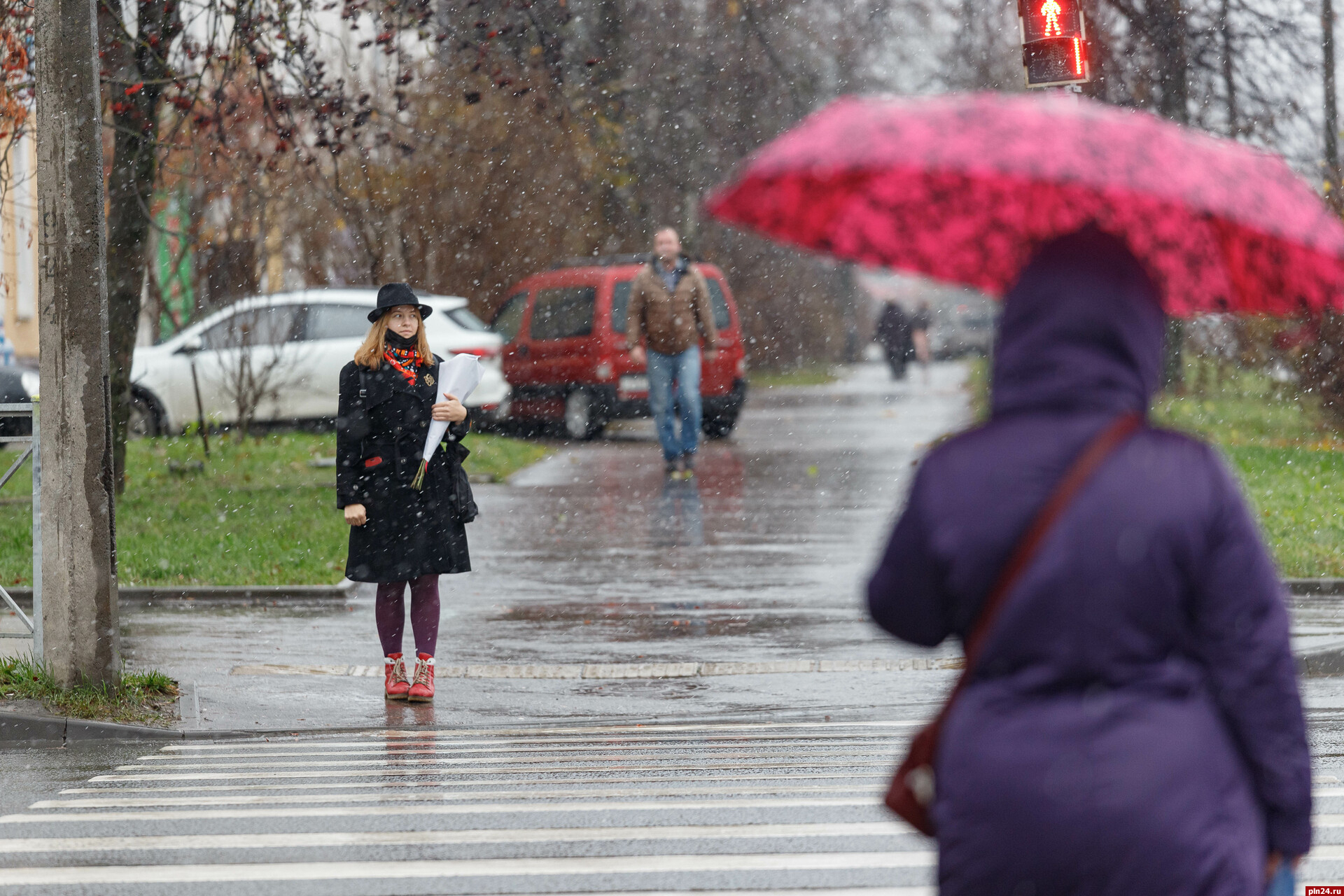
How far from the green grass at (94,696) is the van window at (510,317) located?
1488 centimetres

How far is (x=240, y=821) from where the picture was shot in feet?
19.1

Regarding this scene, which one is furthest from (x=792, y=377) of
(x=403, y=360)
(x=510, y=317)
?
(x=403, y=360)

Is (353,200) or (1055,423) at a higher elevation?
(353,200)

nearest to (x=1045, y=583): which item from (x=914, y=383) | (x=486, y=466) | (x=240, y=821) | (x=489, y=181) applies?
(x=240, y=821)

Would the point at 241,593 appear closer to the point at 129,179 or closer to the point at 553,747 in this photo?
the point at 553,747

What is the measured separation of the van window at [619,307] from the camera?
865 inches

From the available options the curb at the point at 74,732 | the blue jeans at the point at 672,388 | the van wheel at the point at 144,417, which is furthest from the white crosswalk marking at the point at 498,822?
the van wheel at the point at 144,417

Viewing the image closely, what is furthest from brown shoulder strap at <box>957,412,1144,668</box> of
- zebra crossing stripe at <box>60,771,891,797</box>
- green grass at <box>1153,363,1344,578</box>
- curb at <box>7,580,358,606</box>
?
curb at <box>7,580,358,606</box>

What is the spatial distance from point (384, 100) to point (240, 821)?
22095 mm

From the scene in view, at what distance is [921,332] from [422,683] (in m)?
33.5

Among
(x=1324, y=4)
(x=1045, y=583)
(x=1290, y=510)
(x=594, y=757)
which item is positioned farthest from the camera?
(x=1324, y=4)

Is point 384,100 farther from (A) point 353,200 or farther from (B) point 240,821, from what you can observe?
(B) point 240,821

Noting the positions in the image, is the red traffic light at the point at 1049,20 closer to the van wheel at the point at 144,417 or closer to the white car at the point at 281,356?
the white car at the point at 281,356

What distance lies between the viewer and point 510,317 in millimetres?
23344
